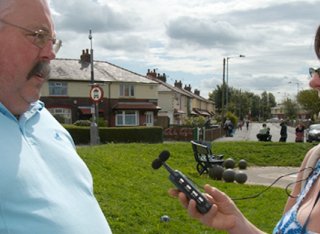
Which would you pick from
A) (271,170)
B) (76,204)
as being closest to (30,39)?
(76,204)

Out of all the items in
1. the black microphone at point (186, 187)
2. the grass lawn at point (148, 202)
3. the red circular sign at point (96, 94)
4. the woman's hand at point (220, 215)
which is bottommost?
the grass lawn at point (148, 202)

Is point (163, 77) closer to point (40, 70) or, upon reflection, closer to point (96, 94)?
point (96, 94)

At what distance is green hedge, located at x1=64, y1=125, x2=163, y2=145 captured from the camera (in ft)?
103

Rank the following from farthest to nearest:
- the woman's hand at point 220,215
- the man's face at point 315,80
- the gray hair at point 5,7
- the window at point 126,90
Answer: the window at point 126,90
the man's face at point 315,80
the gray hair at point 5,7
the woman's hand at point 220,215

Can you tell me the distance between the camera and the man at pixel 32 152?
7.11 ft

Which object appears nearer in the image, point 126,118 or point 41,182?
point 41,182

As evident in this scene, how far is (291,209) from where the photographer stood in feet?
7.96

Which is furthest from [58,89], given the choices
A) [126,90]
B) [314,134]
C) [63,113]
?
[314,134]

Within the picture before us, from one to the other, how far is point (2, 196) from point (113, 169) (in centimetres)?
939

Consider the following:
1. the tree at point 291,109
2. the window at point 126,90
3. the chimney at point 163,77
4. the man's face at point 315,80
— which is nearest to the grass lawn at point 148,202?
the man's face at point 315,80

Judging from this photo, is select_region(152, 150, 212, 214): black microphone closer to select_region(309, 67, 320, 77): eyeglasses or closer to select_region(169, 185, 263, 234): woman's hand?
select_region(169, 185, 263, 234): woman's hand

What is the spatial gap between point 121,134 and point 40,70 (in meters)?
30.7

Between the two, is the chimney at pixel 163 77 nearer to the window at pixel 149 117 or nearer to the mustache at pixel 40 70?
the window at pixel 149 117

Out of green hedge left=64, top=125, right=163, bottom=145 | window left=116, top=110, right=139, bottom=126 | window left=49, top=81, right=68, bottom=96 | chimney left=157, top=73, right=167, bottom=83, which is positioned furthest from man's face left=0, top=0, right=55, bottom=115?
chimney left=157, top=73, right=167, bottom=83
